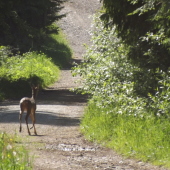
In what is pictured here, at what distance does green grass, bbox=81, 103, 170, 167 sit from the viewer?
7.06 metres

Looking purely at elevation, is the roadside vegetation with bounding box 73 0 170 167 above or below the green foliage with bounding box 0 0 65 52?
below

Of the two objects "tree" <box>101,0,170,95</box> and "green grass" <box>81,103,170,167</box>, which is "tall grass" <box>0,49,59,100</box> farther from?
"green grass" <box>81,103,170,167</box>

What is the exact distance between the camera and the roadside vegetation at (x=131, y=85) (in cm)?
769

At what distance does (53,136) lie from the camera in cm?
941

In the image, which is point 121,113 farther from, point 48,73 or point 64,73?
point 64,73

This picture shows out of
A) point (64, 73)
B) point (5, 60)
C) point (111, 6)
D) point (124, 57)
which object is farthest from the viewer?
point (64, 73)

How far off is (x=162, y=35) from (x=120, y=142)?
2.38 metres

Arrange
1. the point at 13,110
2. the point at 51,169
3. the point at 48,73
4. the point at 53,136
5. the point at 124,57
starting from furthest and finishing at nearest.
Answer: the point at 48,73 < the point at 13,110 < the point at 124,57 < the point at 53,136 < the point at 51,169

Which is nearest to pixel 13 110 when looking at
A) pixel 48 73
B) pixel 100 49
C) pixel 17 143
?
pixel 100 49

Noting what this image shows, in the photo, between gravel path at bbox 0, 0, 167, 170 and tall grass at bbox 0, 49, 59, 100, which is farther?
tall grass at bbox 0, 49, 59, 100

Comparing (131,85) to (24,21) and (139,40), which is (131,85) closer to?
(139,40)

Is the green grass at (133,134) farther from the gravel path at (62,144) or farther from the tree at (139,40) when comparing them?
the tree at (139,40)

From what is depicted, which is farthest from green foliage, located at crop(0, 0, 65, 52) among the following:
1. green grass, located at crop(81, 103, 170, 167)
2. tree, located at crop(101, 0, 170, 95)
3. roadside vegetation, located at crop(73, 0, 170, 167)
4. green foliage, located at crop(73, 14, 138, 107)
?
green grass, located at crop(81, 103, 170, 167)

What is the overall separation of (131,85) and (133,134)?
2116 mm
